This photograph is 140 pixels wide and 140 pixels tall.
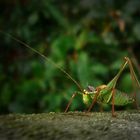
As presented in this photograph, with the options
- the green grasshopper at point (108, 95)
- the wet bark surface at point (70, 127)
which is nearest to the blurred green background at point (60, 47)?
the green grasshopper at point (108, 95)

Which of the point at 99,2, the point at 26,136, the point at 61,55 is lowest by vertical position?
the point at 26,136

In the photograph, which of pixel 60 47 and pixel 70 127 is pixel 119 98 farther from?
pixel 60 47

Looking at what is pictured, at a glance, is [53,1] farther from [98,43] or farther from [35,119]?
[35,119]

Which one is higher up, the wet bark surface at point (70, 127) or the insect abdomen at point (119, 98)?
the insect abdomen at point (119, 98)

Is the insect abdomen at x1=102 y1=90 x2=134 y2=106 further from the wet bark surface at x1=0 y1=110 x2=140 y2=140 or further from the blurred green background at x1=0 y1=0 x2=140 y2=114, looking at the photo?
the blurred green background at x1=0 y1=0 x2=140 y2=114

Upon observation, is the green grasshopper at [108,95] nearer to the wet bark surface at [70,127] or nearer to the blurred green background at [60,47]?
the wet bark surface at [70,127]

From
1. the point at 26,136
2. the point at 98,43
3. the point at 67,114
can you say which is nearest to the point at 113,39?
the point at 98,43

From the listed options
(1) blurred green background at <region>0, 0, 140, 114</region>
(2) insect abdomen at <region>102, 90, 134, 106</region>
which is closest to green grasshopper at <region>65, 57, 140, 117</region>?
(2) insect abdomen at <region>102, 90, 134, 106</region>

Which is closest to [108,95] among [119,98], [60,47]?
[119,98]
